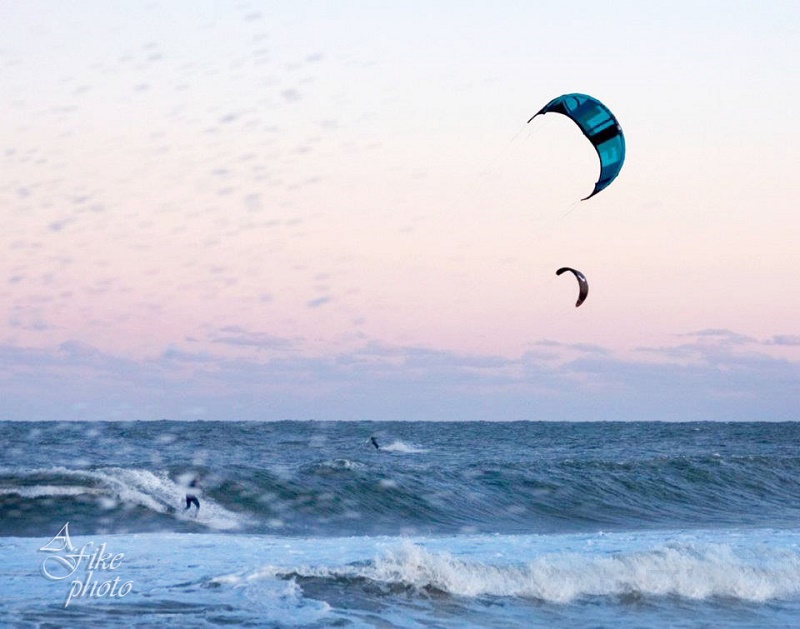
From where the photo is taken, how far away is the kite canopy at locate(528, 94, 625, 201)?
15.0 metres

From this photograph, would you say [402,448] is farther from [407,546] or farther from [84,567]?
[84,567]

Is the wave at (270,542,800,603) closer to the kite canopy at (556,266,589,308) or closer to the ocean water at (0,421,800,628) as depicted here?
the ocean water at (0,421,800,628)

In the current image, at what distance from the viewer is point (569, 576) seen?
13.3 metres

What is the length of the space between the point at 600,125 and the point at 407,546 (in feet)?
21.9

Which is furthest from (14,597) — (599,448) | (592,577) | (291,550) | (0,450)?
(599,448)

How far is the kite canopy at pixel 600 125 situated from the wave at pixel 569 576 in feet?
18.1

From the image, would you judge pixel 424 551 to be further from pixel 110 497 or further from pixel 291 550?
pixel 110 497

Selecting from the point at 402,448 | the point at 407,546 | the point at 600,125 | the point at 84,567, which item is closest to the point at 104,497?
the point at 84,567

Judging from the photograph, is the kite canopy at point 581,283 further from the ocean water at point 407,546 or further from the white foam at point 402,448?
the white foam at point 402,448

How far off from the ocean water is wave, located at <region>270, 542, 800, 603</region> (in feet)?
0.10

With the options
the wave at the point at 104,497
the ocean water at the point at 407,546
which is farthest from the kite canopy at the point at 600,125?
the wave at the point at 104,497

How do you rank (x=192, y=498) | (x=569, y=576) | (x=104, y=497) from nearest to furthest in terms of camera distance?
(x=569, y=576), (x=192, y=498), (x=104, y=497)

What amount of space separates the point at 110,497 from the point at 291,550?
634 centimetres

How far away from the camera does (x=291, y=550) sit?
50.2 feet
